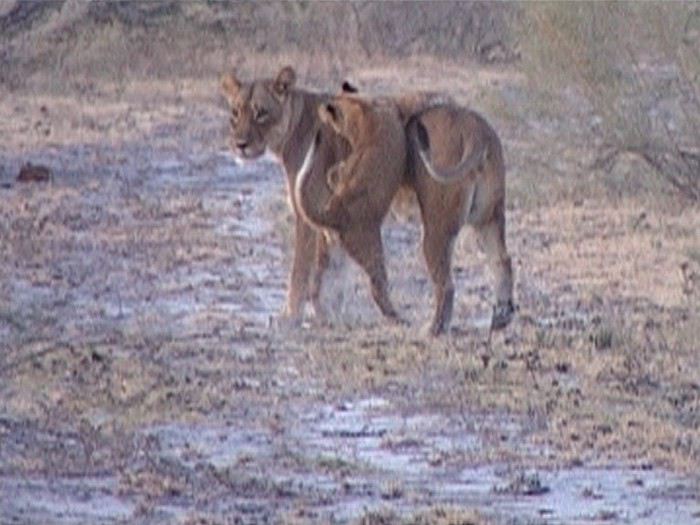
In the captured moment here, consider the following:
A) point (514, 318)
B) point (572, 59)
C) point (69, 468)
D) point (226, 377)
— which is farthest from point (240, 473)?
point (572, 59)

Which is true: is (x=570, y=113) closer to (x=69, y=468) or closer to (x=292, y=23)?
(x=69, y=468)

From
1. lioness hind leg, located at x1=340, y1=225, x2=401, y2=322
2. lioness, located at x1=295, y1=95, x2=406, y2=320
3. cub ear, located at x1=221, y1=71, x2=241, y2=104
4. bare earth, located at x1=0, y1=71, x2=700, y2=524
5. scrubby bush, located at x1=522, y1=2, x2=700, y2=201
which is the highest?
scrubby bush, located at x1=522, y1=2, x2=700, y2=201

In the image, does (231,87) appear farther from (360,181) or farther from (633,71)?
(633,71)

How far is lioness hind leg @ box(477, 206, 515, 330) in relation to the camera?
1535 centimetres

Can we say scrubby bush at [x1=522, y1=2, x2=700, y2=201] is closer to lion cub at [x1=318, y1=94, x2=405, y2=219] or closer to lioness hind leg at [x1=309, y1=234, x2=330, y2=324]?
lioness hind leg at [x1=309, y1=234, x2=330, y2=324]

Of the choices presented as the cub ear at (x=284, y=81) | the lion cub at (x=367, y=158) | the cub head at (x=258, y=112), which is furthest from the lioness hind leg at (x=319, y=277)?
the cub ear at (x=284, y=81)

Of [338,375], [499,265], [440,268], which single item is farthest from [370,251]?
[338,375]

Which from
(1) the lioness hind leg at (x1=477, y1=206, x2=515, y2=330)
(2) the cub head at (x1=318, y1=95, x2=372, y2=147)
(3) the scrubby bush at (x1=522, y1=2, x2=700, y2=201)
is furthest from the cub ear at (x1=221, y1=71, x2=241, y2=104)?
(3) the scrubby bush at (x1=522, y1=2, x2=700, y2=201)

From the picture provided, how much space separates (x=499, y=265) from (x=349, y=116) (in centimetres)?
109

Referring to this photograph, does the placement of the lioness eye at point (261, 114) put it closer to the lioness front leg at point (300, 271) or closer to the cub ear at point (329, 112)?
the cub ear at point (329, 112)

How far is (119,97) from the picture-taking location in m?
31.3

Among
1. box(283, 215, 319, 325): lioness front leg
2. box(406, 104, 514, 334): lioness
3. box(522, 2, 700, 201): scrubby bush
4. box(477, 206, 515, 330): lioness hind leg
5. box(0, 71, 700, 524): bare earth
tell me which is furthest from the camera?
box(522, 2, 700, 201): scrubby bush

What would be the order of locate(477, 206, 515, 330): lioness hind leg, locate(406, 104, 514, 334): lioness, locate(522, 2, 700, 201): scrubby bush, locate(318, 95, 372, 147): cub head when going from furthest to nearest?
locate(522, 2, 700, 201): scrubby bush, locate(477, 206, 515, 330): lioness hind leg, locate(318, 95, 372, 147): cub head, locate(406, 104, 514, 334): lioness

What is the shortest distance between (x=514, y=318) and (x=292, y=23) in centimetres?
2080
